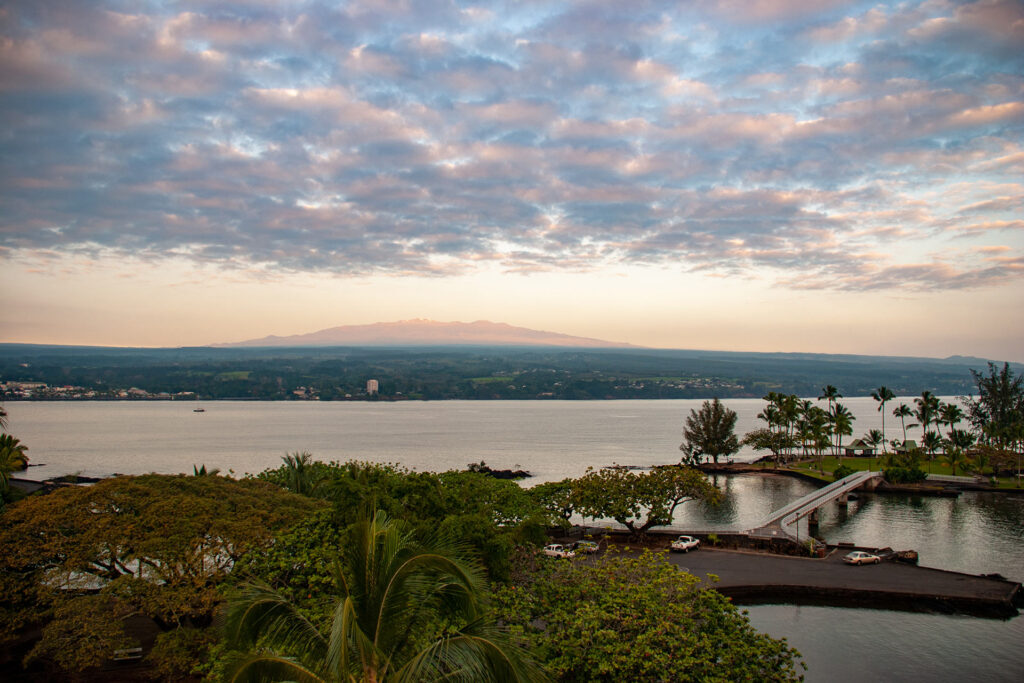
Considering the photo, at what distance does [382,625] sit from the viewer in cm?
806

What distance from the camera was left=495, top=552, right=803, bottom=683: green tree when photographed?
13.6 metres

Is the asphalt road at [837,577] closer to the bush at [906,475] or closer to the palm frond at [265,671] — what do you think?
the palm frond at [265,671]

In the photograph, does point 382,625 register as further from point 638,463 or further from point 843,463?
point 843,463

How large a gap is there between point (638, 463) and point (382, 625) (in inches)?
3237

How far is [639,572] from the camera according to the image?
16.3 m

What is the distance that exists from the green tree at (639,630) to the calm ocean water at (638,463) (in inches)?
318

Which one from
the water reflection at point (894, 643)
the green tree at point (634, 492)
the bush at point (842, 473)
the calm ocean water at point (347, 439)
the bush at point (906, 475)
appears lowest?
the calm ocean water at point (347, 439)

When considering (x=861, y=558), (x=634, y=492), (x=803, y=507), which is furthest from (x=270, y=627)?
(x=803, y=507)

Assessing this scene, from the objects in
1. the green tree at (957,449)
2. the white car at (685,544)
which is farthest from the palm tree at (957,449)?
the white car at (685,544)

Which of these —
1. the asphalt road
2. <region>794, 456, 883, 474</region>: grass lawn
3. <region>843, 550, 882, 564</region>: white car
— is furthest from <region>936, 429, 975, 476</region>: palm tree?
the asphalt road

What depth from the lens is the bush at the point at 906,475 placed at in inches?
2457

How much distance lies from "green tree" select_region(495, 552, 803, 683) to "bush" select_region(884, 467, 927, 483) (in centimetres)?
5693

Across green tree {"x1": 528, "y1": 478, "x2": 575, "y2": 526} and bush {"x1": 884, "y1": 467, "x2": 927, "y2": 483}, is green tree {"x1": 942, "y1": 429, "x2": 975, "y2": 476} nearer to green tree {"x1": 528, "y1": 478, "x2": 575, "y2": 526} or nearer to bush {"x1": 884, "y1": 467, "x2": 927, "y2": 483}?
bush {"x1": 884, "y1": 467, "x2": 927, "y2": 483}

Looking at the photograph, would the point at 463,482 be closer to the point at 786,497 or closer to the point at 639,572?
the point at 639,572
